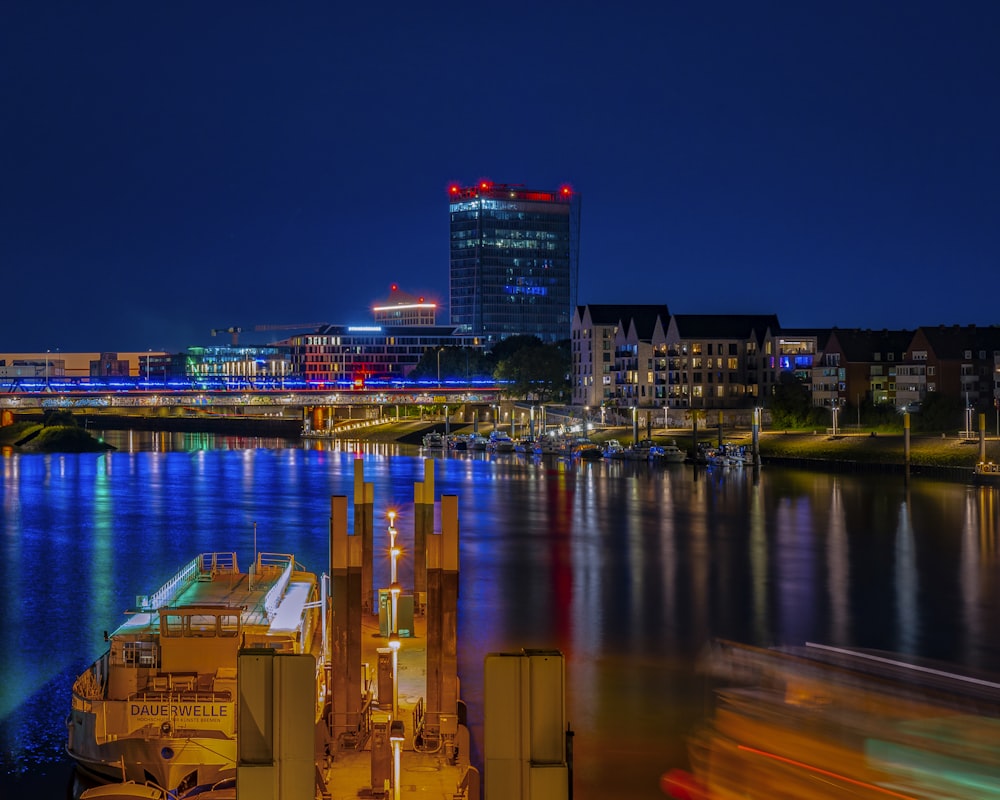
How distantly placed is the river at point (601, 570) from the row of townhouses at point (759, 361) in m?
29.2

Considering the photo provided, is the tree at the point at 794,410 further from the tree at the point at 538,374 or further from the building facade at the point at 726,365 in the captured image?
the tree at the point at 538,374

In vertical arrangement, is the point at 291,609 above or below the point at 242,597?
below

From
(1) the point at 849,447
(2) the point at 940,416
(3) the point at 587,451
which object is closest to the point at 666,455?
(3) the point at 587,451

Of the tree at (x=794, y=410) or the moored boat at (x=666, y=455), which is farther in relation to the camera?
the tree at (x=794, y=410)

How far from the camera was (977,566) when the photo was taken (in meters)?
44.0

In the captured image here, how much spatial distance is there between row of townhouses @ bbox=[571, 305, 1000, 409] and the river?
29.2m

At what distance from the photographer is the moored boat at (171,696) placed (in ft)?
57.3

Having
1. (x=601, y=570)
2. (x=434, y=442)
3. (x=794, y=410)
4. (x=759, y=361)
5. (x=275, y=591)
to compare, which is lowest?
(x=601, y=570)

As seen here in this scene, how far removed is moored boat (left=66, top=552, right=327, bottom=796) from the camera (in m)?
17.5

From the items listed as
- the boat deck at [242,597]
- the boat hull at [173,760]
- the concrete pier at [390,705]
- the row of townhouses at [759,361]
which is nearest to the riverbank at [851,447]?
the row of townhouses at [759,361]

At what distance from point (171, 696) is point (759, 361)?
364ft

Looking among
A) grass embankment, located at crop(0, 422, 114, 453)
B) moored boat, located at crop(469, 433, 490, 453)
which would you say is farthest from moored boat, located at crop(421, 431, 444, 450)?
grass embankment, located at crop(0, 422, 114, 453)

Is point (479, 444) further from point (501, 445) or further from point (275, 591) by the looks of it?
point (275, 591)

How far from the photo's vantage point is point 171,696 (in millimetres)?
18031
